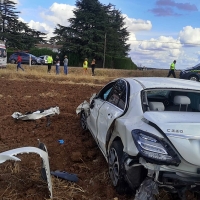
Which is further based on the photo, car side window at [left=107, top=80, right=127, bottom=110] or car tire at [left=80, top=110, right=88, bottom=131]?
car tire at [left=80, top=110, right=88, bottom=131]

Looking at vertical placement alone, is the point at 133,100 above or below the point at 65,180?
above

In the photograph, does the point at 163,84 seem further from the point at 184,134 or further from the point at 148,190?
the point at 148,190

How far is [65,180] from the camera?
14.8 ft

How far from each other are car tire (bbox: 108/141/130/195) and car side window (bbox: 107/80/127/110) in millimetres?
608

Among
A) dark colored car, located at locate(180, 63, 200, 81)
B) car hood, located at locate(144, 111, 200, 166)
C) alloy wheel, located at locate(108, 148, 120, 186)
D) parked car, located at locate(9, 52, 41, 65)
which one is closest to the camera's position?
car hood, located at locate(144, 111, 200, 166)

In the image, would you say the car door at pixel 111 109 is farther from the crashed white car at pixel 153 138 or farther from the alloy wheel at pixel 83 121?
the alloy wheel at pixel 83 121

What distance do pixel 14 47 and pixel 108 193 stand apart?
59905 mm

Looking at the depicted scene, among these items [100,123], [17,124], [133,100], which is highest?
[133,100]

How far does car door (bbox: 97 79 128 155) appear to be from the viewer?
4.57 meters

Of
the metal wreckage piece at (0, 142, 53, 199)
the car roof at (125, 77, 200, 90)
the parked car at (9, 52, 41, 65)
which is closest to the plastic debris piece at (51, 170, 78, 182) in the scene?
the metal wreckage piece at (0, 142, 53, 199)

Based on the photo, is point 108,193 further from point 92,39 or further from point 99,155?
point 92,39

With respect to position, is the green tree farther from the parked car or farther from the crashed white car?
the crashed white car

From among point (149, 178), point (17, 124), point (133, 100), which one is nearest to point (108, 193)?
point (149, 178)

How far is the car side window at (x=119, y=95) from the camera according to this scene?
15.3 feet
